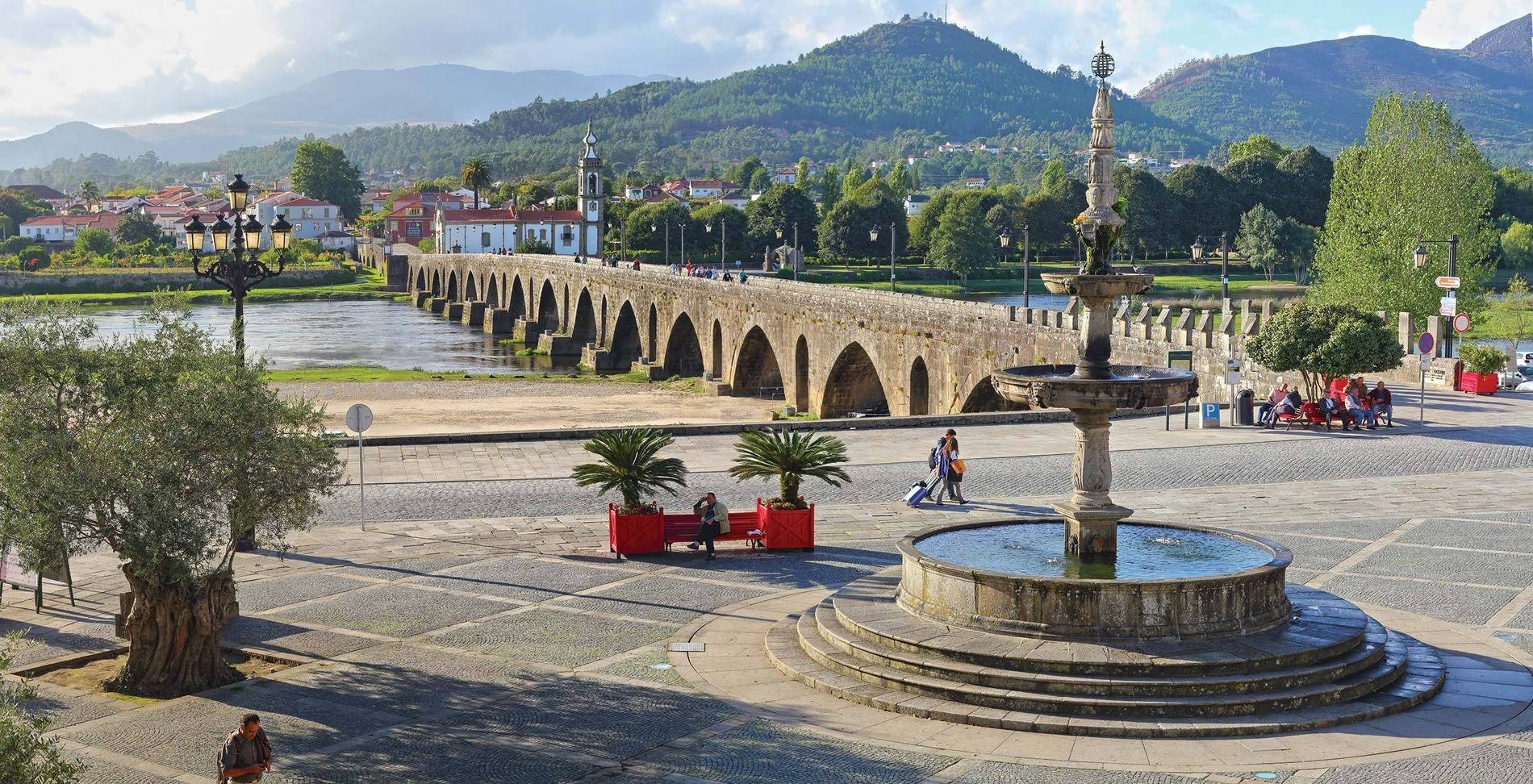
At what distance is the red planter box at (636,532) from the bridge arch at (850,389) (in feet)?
107

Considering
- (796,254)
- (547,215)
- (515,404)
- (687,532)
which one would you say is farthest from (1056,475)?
(547,215)

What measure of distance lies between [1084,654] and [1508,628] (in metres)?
5.89

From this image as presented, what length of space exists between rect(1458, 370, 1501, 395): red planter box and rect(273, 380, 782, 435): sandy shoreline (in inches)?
830

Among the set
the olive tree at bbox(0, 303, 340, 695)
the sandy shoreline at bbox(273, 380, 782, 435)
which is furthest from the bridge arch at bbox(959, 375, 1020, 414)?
the olive tree at bbox(0, 303, 340, 695)

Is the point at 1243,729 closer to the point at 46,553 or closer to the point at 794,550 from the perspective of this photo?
the point at 794,550

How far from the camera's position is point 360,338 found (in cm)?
10150

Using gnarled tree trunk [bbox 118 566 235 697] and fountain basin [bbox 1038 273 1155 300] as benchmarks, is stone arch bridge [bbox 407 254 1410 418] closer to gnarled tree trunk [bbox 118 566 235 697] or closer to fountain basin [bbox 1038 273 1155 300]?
fountain basin [bbox 1038 273 1155 300]

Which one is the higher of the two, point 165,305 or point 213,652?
point 165,305

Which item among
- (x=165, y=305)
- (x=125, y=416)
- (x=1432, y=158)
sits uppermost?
(x=1432, y=158)

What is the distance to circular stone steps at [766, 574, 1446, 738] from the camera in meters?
A: 13.8

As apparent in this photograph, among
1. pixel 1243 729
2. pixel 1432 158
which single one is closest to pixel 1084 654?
pixel 1243 729

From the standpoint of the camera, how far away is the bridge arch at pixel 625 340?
87.8 meters

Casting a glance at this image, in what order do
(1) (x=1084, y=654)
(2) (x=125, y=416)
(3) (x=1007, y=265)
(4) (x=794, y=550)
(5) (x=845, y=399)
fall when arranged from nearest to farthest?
1. (1) (x=1084, y=654)
2. (2) (x=125, y=416)
3. (4) (x=794, y=550)
4. (5) (x=845, y=399)
5. (3) (x=1007, y=265)

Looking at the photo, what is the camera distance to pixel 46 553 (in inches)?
579
